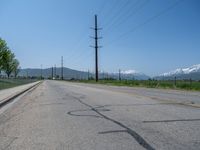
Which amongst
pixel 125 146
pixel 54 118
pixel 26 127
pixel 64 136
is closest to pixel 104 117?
pixel 54 118

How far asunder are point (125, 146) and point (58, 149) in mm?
1269

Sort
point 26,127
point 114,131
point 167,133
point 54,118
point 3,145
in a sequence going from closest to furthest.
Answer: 1. point 3,145
2. point 167,133
3. point 114,131
4. point 26,127
5. point 54,118

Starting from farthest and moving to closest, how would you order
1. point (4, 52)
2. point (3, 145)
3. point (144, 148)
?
point (4, 52)
point (3, 145)
point (144, 148)

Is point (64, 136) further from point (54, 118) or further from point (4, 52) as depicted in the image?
point (4, 52)

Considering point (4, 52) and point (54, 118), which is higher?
point (4, 52)

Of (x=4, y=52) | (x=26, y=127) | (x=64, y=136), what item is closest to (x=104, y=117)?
(x=26, y=127)

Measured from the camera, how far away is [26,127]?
10352mm

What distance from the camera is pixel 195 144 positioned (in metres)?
7.41

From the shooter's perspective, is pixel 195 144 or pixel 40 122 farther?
pixel 40 122

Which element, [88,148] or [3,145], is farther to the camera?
[3,145]

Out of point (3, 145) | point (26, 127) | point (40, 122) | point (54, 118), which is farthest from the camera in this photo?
point (54, 118)

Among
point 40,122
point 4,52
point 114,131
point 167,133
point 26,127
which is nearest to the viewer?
point 167,133

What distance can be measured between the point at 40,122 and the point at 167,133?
4258 millimetres

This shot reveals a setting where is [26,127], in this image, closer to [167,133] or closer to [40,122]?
[40,122]
